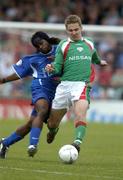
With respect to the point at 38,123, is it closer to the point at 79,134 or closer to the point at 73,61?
the point at 79,134

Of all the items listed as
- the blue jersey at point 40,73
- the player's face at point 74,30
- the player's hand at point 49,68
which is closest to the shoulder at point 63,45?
the player's face at point 74,30

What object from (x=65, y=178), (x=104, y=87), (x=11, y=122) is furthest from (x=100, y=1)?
(x=65, y=178)

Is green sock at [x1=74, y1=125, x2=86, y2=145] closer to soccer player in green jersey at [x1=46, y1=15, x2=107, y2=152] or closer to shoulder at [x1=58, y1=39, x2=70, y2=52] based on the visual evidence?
soccer player in green jersey at [x1=46, y1=15, x2=107, y2=152]

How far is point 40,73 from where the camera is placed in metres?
13.1

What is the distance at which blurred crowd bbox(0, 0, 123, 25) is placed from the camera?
29.9 metres

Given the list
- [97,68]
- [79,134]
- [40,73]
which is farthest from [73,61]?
[97,68]

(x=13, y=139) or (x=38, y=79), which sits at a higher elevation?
(x=38, y=79)

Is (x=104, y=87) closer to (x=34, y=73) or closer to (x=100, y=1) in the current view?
(x=100, y=1)

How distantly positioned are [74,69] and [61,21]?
17097 mm

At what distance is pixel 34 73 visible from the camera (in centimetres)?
1323

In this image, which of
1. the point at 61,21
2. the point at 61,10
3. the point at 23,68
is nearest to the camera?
the point at 23,68

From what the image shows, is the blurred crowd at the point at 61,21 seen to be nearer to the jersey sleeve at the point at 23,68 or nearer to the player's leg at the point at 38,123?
the jersey sleeve at the point at 23,68

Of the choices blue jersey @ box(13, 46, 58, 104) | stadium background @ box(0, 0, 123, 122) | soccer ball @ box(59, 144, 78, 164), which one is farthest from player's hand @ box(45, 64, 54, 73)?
stadium background @ box(0, 0, 123, 122)

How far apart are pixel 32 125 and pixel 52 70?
1000mm
